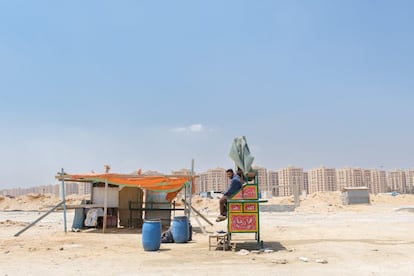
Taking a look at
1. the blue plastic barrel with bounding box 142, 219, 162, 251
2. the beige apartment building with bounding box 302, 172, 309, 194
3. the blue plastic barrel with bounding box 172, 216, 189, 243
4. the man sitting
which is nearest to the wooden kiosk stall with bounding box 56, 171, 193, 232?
the blue plastic barrel with bounding box 172, 216, 189, 243

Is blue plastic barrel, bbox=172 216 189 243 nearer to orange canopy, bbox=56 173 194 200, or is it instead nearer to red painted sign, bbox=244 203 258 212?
red painted sign, bbox=244 203 258 212

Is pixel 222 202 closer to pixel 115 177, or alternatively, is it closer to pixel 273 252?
pixel 273 252

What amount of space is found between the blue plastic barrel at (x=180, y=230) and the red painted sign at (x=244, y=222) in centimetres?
253

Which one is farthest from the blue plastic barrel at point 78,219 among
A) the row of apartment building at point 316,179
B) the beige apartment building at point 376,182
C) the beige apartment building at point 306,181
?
the beige apartment building at point 376,182

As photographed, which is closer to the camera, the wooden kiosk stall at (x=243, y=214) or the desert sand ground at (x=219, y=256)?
the desert sand ground at (x=219, y=256)

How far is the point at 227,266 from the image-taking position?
8.31 meters

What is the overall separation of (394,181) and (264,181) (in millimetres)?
45362

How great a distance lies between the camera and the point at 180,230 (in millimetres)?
12938

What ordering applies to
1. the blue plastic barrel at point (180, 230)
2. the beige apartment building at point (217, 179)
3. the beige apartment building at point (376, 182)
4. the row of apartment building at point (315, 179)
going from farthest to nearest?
the beige apartment building at point (376, 182) < the beige apartment building at point (217, 179) < the row of apartment building at point (315, 179) < the blue plastic barrel at point (180, 230)

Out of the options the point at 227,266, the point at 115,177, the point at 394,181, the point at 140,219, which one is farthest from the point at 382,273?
the point at 394,181

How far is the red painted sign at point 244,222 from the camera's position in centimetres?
1098

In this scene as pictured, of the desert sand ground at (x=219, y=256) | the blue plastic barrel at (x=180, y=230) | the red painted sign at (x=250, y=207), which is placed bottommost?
the desert sand ground at (x=219, y=256)

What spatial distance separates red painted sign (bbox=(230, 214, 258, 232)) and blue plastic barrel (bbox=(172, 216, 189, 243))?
2530 mm

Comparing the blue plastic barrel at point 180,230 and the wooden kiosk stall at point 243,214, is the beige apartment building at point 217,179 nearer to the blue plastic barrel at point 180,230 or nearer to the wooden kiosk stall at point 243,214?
the blue plastic barrel at point 180,230
